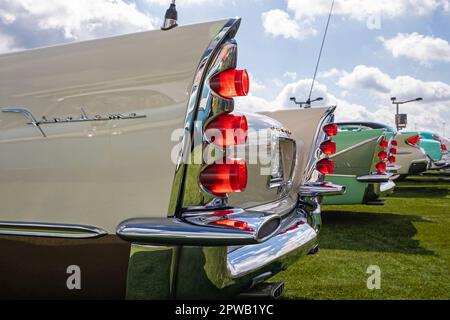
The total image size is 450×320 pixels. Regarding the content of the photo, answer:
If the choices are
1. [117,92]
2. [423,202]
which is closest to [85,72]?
[117,92]

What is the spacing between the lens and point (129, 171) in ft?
5.48

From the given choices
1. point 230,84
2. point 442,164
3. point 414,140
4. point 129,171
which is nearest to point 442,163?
point 442,164

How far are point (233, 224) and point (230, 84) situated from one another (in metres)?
0.54

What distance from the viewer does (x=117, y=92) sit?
1.76 metres

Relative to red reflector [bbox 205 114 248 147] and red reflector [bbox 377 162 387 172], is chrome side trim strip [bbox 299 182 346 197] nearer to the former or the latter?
red reflector [bbox 205 114 248 147]

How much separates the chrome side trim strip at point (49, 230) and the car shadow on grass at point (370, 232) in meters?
3.26

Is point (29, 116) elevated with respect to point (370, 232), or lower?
elevated

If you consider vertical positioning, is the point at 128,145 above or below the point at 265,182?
above

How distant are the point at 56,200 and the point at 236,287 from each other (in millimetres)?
804

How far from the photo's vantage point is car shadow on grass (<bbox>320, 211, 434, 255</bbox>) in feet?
15.0

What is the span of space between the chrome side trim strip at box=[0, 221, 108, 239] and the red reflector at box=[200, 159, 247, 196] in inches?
16.9

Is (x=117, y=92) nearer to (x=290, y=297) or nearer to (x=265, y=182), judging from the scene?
(x=265, y=182)

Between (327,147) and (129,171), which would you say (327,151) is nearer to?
(327,147)

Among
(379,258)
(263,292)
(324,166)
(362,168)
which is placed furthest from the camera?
(362,168)
